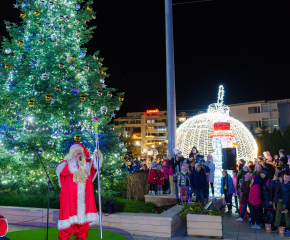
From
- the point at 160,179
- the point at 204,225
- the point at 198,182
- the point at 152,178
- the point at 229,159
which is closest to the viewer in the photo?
the point at 204,225

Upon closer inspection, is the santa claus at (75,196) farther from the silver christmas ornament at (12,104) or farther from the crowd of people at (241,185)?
the crowd of people at (241,185)

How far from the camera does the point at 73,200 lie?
531 centimetres

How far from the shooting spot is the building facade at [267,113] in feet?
153

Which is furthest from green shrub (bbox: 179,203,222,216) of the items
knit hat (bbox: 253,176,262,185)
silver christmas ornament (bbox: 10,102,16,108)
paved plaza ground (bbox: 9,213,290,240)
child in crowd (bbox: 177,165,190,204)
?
silver christmas ornament (bbox: 10,102,16,108)

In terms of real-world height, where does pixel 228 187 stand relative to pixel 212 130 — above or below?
below

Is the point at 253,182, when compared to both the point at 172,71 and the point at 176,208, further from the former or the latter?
the point at 172,71

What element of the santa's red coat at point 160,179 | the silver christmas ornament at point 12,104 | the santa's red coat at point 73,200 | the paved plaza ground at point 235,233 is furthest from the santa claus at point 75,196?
the santa's red coat at point 160,179

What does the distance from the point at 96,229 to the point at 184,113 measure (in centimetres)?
7172

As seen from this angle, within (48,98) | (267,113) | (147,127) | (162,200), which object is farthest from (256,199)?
(147,127)

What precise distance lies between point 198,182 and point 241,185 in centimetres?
151

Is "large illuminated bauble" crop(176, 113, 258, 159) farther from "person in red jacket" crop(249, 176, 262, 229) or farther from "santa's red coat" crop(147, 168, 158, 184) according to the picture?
"person in red jacket" crop(249, 176, 262, 229)

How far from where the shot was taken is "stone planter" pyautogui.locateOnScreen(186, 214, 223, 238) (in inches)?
260

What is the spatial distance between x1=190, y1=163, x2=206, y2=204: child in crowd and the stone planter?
2865 mm

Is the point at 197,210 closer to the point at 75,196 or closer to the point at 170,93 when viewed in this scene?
the point at 75,196
